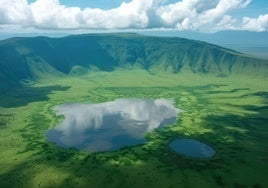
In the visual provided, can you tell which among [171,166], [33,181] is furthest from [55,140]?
[171,166]

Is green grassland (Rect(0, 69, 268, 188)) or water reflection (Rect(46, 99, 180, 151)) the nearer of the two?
green grassland (Rect(0, 69, 268, 188))

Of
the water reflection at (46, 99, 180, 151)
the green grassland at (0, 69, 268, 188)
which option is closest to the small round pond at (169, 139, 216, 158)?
the green grassland at (0, 69, 268, 188)

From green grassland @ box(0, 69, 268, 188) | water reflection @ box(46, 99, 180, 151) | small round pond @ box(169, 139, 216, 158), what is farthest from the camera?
water reflection @ box(46, 99, 180, 151)

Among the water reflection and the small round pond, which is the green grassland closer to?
the small round pond

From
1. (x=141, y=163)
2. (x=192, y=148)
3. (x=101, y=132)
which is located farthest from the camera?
(x=101, y=132)

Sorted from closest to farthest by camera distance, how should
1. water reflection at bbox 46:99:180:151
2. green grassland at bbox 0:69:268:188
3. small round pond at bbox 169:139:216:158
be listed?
green grassland at bbox 0:69:268:188, small round pond at bbox 169:139:216:158, water reflection at bbox 46:99:180:151

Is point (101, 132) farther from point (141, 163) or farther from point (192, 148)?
point (141, 163)

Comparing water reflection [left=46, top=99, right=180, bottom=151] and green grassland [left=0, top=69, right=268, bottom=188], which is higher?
green grassland [left=0, top=69, right=268, bottom=188]

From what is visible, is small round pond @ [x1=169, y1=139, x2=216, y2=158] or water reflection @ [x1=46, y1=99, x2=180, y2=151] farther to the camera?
water reflection @ [x1=46, y1=99, x2=180, y2=151]

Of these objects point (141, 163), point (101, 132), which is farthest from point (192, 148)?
point (101, 132)
